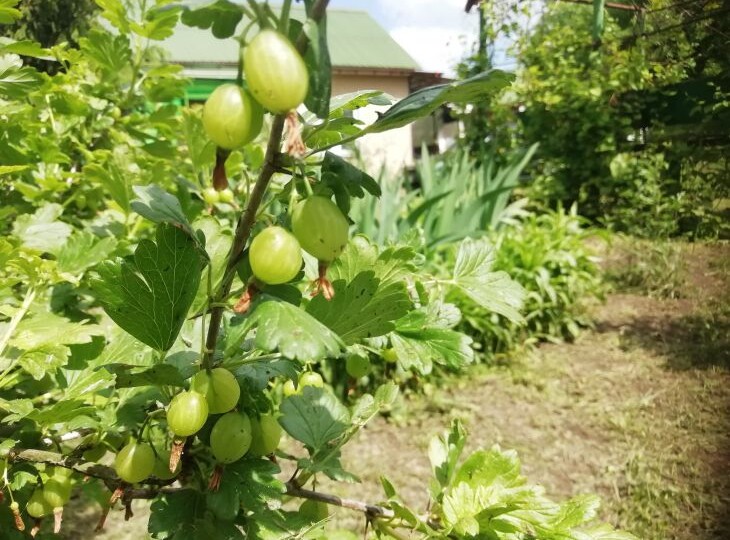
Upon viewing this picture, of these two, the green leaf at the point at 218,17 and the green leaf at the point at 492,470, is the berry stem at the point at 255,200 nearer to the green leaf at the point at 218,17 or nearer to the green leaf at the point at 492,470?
the green leaf at the point at 218,17

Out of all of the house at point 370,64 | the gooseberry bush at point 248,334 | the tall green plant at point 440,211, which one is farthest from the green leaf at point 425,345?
the house at point 370,64

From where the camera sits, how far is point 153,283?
21.7 inches

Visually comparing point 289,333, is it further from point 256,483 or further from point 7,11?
point 7,11

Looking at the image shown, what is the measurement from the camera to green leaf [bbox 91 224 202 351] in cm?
54

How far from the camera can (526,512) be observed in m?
0.61

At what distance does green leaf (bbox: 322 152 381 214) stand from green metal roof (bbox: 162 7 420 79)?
7.25 metres

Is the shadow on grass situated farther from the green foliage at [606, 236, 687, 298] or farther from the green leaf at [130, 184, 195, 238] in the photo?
the green leaf at [130, 184, 195, 238]

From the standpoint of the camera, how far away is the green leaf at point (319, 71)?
407mm

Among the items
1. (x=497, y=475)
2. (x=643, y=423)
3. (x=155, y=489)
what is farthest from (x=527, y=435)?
(x=155, y=489)

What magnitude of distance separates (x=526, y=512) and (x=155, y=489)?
1.36 ft

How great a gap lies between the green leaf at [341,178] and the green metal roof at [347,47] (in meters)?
7.25

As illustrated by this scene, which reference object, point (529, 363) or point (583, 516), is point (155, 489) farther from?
point (529, 363)

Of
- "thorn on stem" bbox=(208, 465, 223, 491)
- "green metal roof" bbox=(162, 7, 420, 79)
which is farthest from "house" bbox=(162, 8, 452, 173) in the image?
"thorn on stem" bbox=(208, 465, 223, 491)

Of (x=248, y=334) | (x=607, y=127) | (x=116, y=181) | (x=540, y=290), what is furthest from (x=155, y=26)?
(x=607, y=127)
